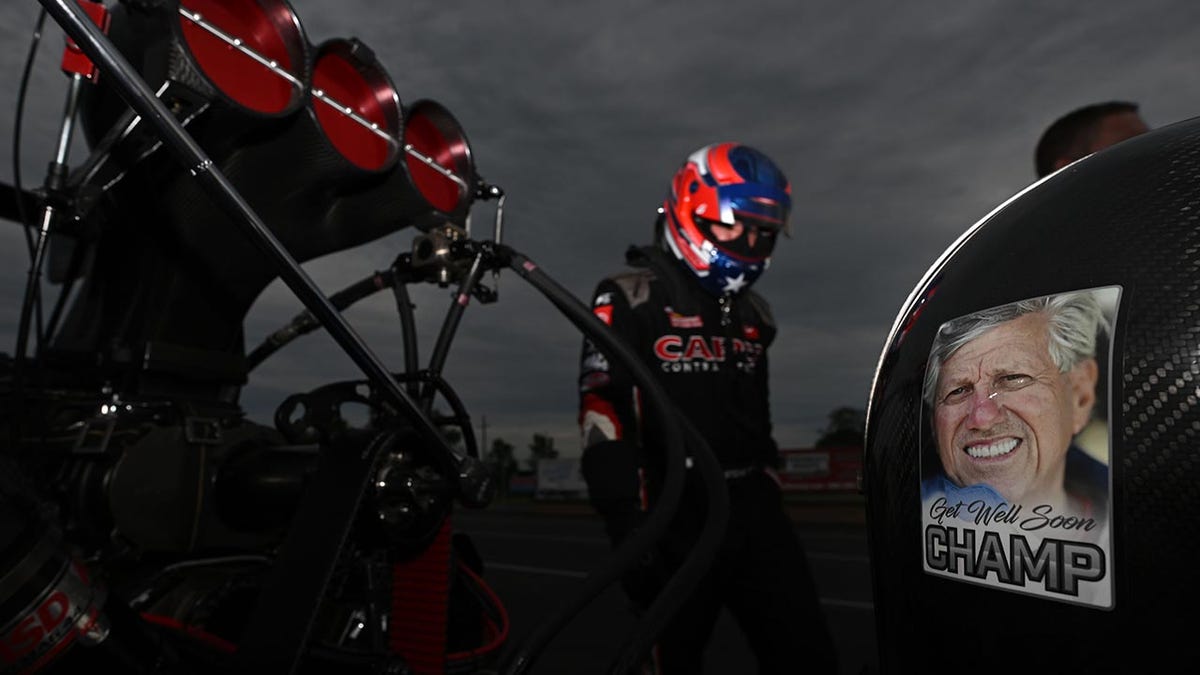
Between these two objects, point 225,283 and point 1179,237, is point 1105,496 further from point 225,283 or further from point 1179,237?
point 225,283

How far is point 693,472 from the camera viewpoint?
2.90 m

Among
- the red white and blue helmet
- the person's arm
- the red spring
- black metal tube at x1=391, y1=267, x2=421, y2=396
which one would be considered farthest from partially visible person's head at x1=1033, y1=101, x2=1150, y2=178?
the red spring

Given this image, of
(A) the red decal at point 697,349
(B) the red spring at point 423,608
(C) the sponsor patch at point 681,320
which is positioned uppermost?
(C) the sponsor patch at point 681,320

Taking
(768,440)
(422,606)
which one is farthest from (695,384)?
(422,606)

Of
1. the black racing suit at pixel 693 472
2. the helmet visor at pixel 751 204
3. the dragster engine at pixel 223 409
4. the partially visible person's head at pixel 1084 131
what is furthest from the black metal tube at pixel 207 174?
the partially visible person's head at pixel 1084 131

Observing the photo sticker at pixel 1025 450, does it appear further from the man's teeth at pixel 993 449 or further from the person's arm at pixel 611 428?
the person's arm at pixel 611 428

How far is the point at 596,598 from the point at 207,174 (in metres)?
2.53

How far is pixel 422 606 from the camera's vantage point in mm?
2244

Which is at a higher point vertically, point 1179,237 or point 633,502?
point 1179,237

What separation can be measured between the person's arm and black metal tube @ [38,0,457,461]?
2.74ft

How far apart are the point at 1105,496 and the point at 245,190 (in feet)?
7.46

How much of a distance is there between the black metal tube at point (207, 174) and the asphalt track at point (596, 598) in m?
0.76

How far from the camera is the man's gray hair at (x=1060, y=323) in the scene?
985 millimetres

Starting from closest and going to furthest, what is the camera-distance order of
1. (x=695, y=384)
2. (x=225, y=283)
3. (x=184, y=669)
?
(x=184, y=669) → (x=225, y=283) → (x=695, y=384)
